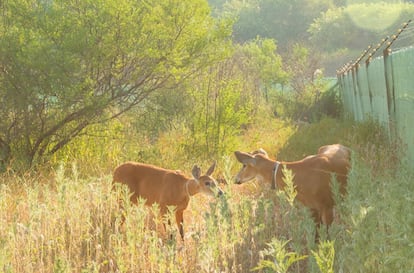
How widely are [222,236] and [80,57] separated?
5.46 meters

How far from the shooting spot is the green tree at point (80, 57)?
8.74m

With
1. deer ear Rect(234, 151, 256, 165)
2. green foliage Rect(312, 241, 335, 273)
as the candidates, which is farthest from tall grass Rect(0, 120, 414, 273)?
deer ear Rect(234, 151, 256, 165)

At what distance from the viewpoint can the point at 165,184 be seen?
6082 mm

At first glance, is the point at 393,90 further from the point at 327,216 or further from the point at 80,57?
the point at 80,57

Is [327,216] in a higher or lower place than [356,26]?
lower

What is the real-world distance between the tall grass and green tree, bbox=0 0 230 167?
9.11 ft

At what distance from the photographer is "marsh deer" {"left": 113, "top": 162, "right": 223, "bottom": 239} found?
582 cm

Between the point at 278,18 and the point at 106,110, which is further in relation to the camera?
the point at 278,18

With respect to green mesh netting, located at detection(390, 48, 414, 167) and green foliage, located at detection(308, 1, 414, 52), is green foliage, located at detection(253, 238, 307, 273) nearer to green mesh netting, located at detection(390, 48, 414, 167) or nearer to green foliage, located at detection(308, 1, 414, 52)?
green mesh netting, located at detection(390, 48, 414, 167)

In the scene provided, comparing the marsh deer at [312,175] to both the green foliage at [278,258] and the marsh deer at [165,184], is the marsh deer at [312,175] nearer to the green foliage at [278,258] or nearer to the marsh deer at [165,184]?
the marsh deer at [165,184]

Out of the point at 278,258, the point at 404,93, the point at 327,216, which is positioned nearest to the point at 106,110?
the point at 404,93

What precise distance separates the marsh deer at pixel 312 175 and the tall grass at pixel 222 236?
0.22 metres

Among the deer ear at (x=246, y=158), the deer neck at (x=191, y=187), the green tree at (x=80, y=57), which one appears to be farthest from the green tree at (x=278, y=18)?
the deer ear at (x=246, y=158)

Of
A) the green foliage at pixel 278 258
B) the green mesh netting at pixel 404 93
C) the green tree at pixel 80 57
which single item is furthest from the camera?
the green tree at pixel 80 57
